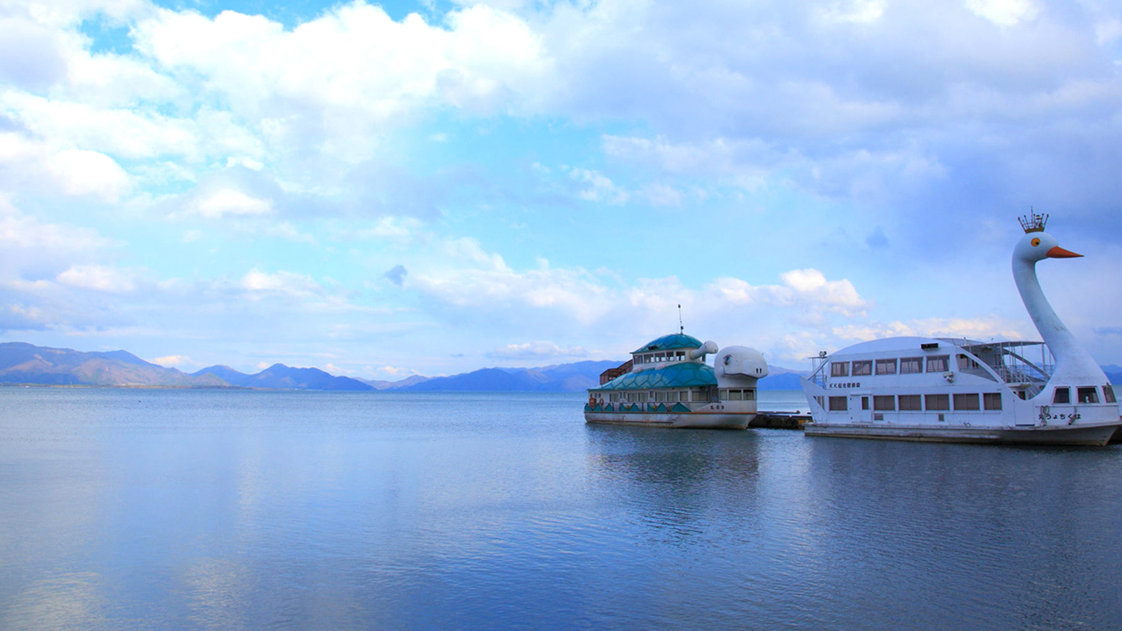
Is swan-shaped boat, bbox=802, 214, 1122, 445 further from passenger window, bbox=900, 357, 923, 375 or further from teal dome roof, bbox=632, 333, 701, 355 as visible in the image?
teal dome roof, bbox=632, 333, 701, 355

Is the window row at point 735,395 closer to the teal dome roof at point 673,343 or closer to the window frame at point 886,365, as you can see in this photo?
the teal dome roof at point 673,343

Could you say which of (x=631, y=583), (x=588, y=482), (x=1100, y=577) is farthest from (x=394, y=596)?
(x=588, y=482)

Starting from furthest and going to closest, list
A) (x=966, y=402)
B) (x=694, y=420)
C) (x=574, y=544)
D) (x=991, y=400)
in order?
(x=694, y=420) < (x=966, y=402) < (x=991, y=400) < (x=574, y=544)

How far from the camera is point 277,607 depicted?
18062 millimetres

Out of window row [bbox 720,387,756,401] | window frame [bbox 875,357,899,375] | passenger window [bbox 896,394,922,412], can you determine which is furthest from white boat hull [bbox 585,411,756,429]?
passenger window [bbox 896,394,922,412]

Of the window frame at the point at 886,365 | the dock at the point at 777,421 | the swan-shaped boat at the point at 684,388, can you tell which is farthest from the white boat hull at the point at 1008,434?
the dock at the point at 777,421

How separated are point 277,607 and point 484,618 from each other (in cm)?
530

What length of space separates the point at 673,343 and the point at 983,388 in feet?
128

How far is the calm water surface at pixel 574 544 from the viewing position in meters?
17.7

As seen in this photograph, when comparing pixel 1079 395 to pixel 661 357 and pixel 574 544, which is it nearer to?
pixel 574 544

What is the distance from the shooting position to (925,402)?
2233 inches

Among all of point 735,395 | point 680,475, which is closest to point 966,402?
point 735,395

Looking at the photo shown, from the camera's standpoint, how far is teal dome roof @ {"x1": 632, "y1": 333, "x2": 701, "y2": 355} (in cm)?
8656

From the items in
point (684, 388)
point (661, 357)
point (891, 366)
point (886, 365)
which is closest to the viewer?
point (891, 366)
